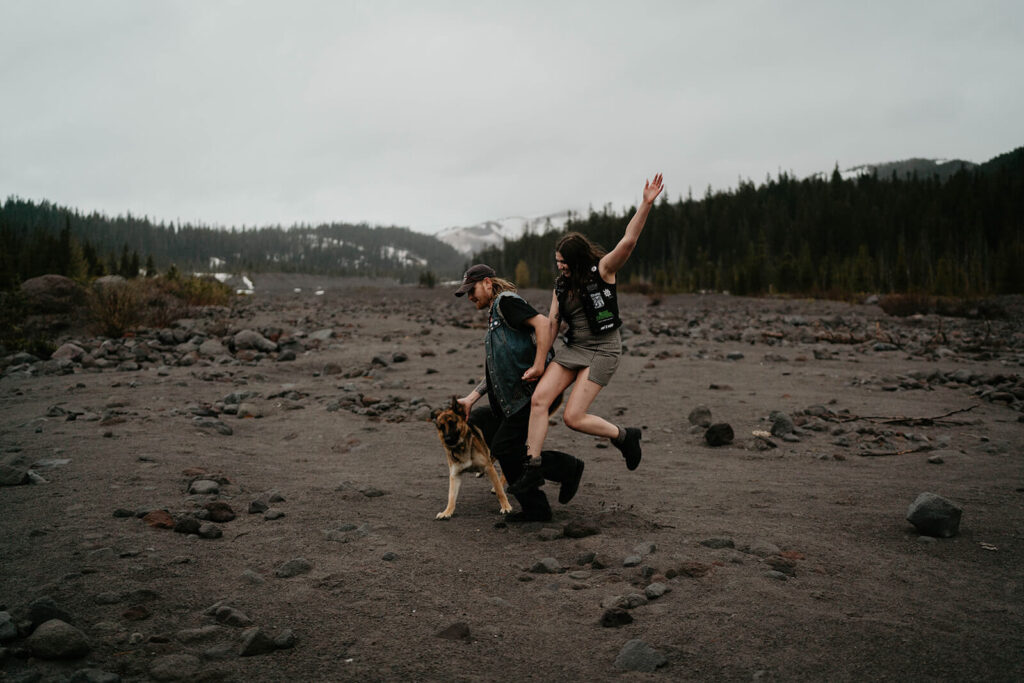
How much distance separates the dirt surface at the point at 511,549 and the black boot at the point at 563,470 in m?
0.20

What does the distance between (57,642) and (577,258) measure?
12.2 feet

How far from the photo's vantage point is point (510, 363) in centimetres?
491

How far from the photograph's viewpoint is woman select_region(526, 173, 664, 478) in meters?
4.73

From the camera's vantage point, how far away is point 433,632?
120 inches

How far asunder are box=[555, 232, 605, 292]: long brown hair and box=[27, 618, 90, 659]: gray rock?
11.6 ft

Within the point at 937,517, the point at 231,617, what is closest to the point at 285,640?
the point at 231,617

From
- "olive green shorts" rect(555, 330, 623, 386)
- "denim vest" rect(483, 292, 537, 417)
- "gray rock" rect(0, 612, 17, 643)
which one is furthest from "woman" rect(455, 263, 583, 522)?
"gray rock" rect(0, 612, 17, 643)

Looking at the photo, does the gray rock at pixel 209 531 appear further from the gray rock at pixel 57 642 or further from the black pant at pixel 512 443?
the black pant at pixel 512 443

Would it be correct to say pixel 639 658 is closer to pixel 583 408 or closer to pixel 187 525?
pixel 583 408

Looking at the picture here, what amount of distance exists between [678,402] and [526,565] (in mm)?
6130

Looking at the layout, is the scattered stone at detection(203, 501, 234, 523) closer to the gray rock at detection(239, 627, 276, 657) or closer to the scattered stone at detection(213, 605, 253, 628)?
the scattered stone at detection(213, 605, 253, 628)

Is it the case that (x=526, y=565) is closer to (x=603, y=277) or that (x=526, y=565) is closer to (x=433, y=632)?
(x=433, y=632)

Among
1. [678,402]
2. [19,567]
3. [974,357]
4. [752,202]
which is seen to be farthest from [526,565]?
[752,202]

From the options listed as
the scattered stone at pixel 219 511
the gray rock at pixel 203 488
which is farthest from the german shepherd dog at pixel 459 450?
the gray rock at pixel 203 488
